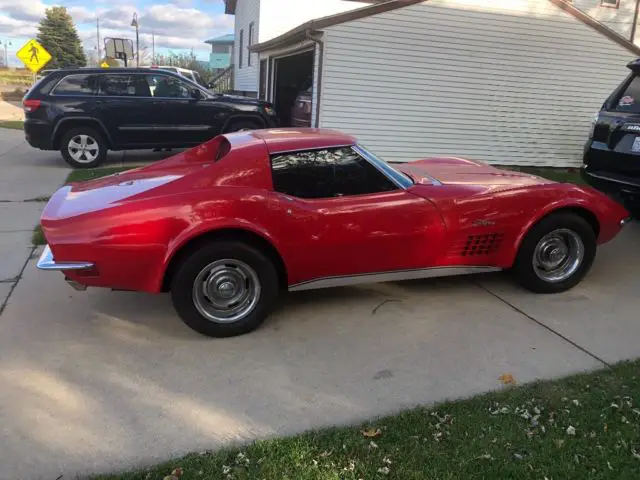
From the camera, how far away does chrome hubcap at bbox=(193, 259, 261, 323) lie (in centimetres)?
375

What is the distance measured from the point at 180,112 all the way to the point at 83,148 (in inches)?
77.5

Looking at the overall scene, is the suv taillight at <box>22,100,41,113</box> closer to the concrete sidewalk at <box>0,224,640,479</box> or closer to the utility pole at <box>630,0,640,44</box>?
the concrete sidewalk at <box>0,224,640,479</box>

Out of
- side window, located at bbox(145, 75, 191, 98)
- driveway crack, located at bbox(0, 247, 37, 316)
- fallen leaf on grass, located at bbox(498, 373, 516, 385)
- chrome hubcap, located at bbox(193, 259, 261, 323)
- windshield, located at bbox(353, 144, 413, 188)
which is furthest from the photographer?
side window, located at bbox(145, 75, 191, 98)

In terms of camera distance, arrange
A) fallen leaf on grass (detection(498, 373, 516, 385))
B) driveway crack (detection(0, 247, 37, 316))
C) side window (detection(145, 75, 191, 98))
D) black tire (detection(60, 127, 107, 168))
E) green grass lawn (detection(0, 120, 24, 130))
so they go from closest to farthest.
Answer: fallen leaf on grass (detection(498, 373, 516, 385))
driveway crack (detection(0, 247, 37, 316))
black tire (detection(60, 127, 107, 168))
side window (detection(145, 75, 191, 98))
green grass lawn (detection(0, 120, 24, 130))

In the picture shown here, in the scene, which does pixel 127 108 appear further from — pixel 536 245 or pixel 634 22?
pixel 634 22

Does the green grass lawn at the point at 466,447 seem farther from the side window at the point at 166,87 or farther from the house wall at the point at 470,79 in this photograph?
the side window at the point at 166,87

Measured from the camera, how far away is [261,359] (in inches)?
143

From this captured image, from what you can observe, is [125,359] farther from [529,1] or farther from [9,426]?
[529,1]

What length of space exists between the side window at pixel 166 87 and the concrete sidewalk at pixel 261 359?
6839mm

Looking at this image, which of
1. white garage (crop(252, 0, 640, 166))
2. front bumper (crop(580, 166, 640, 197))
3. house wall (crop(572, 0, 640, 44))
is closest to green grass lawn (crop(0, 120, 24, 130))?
white garage (crop(252, 0, 640, 166))

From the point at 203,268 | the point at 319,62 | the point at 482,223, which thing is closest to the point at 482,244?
the point at 482,223

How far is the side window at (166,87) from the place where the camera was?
10945 millimetres

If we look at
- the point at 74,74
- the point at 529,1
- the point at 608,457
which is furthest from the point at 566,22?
the point at 608,457

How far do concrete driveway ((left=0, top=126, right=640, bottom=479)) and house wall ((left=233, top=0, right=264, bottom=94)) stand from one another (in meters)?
14.4
